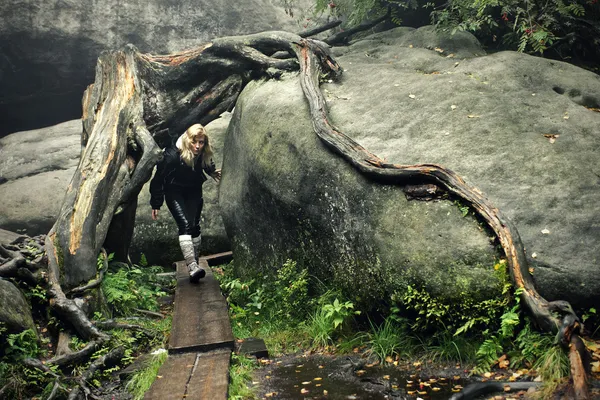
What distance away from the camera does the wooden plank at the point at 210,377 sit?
5.15 meters

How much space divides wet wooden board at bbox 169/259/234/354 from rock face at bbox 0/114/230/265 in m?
3.17

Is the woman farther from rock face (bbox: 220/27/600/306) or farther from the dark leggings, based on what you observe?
rock face (bbox: 220/27/600/306)

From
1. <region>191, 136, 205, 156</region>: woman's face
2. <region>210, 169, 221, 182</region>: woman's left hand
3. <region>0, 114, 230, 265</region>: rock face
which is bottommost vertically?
<region>0, 114, 230, 265</region>: rock face

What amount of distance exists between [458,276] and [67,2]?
43.3 ft

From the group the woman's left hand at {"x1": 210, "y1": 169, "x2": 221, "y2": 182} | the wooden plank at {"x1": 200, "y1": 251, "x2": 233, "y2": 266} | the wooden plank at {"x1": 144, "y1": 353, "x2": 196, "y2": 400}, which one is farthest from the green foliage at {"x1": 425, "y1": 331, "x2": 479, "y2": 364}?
the wooden plank at {"x1": 200, "y1": 251, "x2": 233, "y2": 266}

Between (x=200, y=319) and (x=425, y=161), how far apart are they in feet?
10.5

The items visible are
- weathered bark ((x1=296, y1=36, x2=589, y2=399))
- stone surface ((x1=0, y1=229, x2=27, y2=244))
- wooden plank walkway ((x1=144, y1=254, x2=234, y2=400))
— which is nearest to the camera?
weathered bark ((x1=296, y1=36, x2=589, y2=399))

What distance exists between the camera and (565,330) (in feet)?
16.5

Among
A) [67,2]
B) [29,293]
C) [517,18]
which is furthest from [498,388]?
[67,2]

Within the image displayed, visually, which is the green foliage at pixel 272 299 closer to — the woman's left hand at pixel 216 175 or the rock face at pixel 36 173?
the woman's left hand at pixel 216 175

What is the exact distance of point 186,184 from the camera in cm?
935

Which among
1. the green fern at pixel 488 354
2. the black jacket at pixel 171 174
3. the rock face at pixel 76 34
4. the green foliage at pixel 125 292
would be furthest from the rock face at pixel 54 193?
the green fern at pixel 488 354

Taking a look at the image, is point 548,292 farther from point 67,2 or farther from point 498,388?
point 67,2

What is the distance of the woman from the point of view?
8.94 meters
